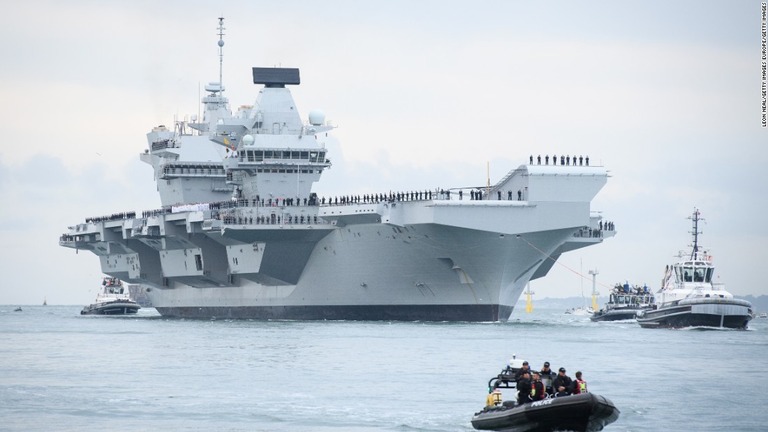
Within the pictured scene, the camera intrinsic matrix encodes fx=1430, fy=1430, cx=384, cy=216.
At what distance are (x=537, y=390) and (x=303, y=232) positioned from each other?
3589 centimetres

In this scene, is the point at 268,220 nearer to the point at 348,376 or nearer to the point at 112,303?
the point at 348,376

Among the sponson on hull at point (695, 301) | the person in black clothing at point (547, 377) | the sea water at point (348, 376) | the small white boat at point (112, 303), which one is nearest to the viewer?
the person in black clothing at point (547, 377)

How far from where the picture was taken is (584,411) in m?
24.8

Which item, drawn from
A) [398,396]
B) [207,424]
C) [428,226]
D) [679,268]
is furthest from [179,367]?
[679,268]

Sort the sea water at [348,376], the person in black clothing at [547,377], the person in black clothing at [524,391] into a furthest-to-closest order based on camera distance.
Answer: the sea water at [348,376] < the person in black clothing at [547,377] < the person in black clothing at [524,391]

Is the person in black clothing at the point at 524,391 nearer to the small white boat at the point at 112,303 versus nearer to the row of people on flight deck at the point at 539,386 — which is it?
the row of people on flight deck at the point at 539,386

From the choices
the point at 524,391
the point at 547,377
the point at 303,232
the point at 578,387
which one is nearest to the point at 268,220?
the point at 303,232

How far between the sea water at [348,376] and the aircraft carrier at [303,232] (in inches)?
106

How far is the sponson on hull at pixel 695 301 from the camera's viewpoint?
195 feet

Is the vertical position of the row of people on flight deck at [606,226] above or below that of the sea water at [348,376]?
above

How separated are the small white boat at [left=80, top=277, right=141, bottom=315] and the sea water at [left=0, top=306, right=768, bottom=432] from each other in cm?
3818

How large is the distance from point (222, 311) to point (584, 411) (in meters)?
48.5

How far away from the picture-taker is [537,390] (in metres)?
25.8

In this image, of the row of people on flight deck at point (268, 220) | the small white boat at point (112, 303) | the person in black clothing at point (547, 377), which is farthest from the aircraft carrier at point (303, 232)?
the person in black clothing at point (547, 377)
